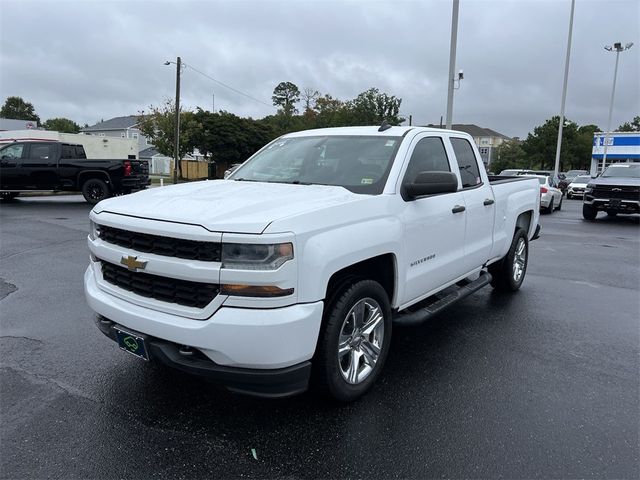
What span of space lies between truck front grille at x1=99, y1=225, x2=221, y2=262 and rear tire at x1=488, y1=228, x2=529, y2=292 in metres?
4.33

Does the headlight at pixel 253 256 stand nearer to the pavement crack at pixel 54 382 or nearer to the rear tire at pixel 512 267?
the pavement crack at pixel 54 382

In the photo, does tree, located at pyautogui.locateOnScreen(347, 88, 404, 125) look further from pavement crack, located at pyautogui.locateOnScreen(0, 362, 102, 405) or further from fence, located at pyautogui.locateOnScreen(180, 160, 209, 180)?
pavement crack, located at pyautogui.locateOnScreen(0, 362, 102, 405)

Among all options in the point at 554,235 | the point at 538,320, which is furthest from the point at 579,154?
the point at 538,320

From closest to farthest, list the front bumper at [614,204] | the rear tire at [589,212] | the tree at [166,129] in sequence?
the front bumper at [614,204] → the rear tire at [589,212] → the tree at [166,129]

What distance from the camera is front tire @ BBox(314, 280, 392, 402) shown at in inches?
121

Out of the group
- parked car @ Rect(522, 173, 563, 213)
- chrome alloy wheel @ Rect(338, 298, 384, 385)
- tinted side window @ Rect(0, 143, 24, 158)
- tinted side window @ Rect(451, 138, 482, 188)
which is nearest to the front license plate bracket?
chrome alloy wheel @ Rect(338, 298, 384, 385)

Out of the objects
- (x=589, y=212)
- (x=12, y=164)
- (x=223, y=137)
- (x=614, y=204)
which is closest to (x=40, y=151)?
(x=12, y=164)

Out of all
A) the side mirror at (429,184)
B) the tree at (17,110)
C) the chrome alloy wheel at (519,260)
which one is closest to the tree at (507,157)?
the chrome alloy wheel at (519,260)

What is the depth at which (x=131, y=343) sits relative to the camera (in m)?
3.04

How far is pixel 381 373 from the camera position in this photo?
390 centimetres

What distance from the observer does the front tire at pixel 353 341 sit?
307 centimetres

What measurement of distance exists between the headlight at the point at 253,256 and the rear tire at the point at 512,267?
4.14m

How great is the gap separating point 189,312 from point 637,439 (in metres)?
2.84

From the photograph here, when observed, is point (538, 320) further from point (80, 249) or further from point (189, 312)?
point (80, 249)
